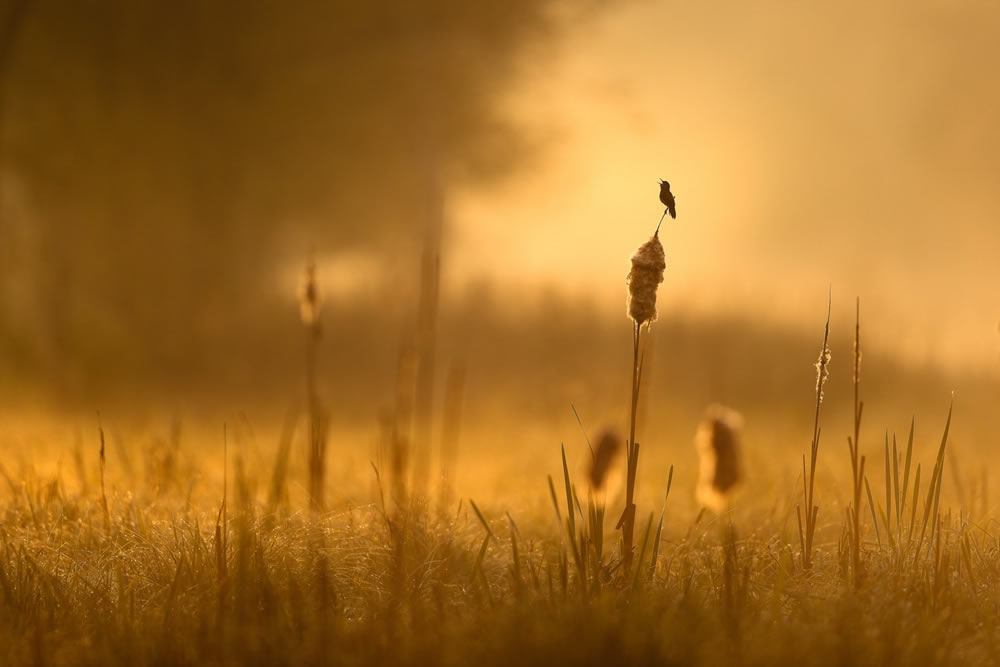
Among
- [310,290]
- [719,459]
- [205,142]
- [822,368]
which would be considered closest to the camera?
[719,459]

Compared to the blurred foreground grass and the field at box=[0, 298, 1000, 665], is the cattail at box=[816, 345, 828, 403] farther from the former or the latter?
the blurred foreground grass

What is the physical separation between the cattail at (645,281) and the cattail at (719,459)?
0.42m

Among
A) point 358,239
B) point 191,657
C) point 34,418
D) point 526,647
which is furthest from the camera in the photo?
point 358,239

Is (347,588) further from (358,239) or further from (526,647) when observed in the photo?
(358,239)

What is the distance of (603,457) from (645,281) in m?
0.70

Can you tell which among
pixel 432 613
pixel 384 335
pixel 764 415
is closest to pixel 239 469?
pixel 432 613

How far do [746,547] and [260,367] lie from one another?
1319 centimetres

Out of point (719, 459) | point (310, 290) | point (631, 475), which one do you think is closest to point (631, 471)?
point (631, 475)

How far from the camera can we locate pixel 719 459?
96.1 inches

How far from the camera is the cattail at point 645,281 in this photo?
2.44 metres

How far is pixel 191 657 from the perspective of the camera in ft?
7.27

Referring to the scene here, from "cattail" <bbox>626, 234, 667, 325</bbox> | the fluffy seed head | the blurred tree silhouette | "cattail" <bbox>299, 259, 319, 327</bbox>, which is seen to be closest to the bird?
"cattail" <bbox>626, 234, 667, 325</bbox>

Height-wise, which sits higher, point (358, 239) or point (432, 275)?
point (358, 239)

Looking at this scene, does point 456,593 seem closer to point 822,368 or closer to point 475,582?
point 475,582
